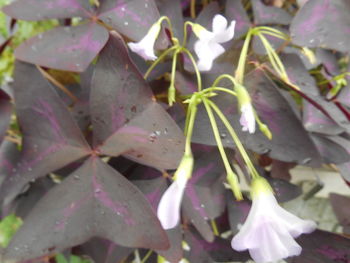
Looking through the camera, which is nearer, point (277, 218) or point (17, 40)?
point (277, 218)

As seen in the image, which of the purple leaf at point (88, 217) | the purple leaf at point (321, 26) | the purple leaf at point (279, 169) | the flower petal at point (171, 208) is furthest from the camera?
the purple leaf at point (279, 169)

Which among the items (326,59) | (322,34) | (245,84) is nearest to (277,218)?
(245,84)

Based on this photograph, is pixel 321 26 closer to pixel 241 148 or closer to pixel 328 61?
pixel 328 61

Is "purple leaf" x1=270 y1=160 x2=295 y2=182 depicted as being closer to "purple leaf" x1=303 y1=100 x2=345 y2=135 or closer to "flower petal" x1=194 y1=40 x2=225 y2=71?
"purple leaf" x1=303 y1=100 x2=345 y2=135

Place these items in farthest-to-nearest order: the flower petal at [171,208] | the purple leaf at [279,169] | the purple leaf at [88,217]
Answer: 1. the purple leaf at [279,169]
2. the purple leaf at [88,217]
3. the flower petal at [171,208]

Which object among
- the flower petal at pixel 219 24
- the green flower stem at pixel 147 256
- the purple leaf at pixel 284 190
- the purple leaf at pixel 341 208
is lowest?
the green flower stem at pixel 147 256

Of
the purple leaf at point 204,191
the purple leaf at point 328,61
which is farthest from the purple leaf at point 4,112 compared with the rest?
the purple leaf at point 328,61

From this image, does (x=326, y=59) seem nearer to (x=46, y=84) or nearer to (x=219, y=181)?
(x=219, y=181)

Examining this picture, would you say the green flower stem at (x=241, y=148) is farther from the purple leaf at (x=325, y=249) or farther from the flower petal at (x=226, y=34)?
the purple leaf at (x=325, y=249)
